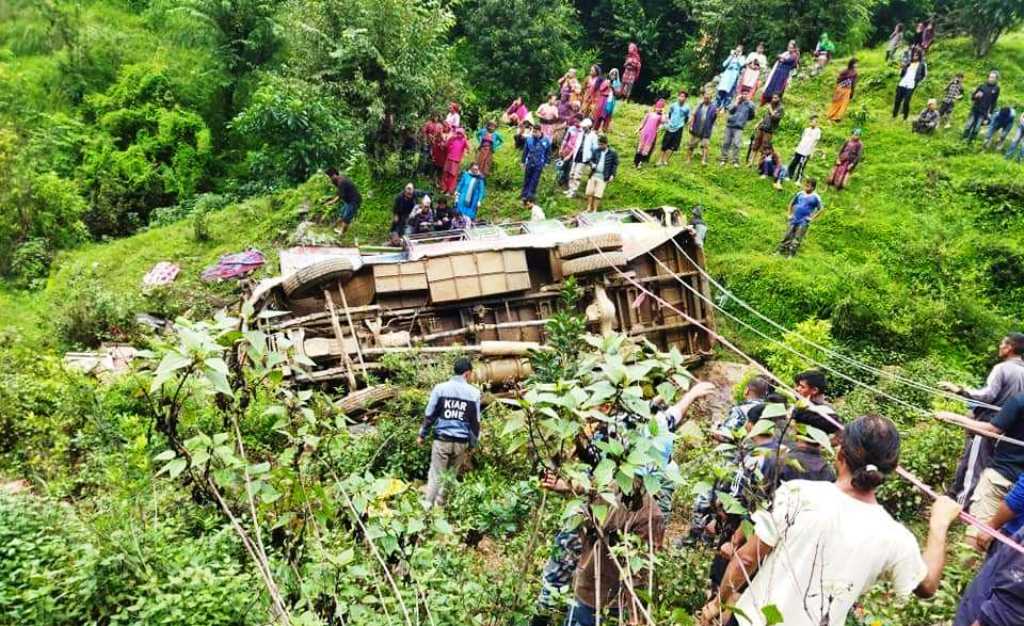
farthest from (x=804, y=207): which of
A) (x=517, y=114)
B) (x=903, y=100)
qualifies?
(x=903, y=100)

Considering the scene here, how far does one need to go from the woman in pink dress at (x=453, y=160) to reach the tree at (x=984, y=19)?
15502mm

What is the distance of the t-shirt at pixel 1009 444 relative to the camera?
197 inches

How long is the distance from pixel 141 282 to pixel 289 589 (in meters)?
11.3

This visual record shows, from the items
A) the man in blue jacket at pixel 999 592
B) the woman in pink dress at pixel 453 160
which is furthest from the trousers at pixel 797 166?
the man in blue jacket at pixel 999 592

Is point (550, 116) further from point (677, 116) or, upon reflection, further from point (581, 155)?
point (677, 116)

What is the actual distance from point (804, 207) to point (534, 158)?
16.8ft

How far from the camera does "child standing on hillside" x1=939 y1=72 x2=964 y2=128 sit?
54.6ft

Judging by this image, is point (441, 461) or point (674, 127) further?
point (674, 127)

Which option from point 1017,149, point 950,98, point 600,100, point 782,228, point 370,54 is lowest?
point 782,228

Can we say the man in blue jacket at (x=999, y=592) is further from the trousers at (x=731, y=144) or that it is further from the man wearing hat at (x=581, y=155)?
the trousers at (x=731, y=144)

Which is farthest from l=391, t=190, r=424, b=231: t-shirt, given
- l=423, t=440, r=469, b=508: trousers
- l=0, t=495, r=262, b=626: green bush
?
l=0, t=495, r=262, b=626: green bush

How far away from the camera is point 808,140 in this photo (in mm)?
14203

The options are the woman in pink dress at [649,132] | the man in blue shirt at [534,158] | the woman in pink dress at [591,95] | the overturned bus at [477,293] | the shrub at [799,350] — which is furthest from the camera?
the woman in pink dress at [591,95]

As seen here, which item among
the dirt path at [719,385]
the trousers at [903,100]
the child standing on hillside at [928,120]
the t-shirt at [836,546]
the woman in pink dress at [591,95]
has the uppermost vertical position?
the woman in pink dress at [591,95]
